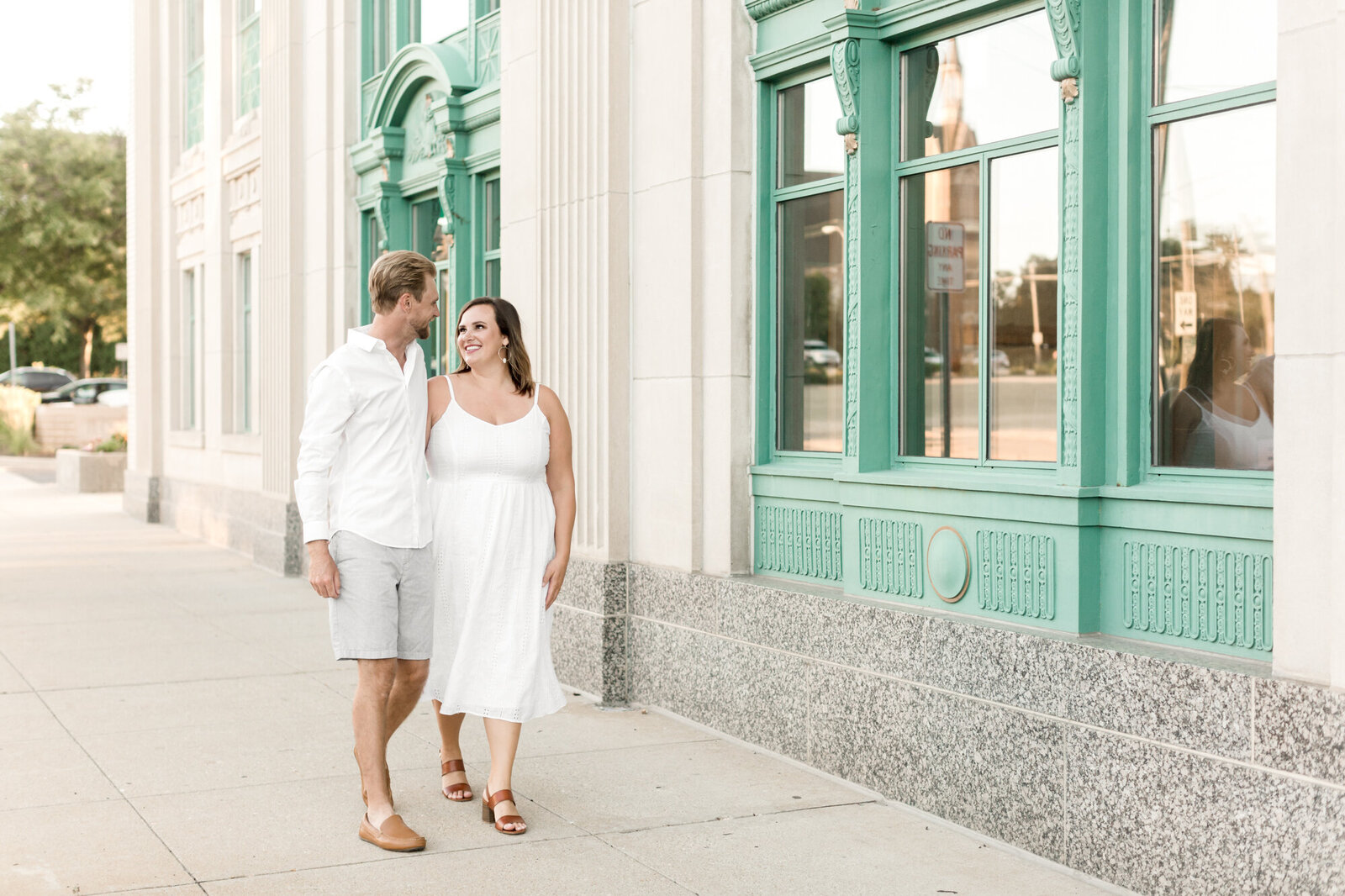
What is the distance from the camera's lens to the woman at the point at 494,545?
227 inches

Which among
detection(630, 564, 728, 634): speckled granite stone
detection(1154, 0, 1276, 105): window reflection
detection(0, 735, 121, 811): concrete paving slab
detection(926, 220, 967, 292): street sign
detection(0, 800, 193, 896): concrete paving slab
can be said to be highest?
detection(1154, 0, 1276, 105): window reflection

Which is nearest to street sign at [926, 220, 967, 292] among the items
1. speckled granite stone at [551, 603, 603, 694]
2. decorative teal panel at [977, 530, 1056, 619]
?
decorative teal panel at [977, 530, 1056, 619]

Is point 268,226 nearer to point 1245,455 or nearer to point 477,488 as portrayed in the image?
point 477,488

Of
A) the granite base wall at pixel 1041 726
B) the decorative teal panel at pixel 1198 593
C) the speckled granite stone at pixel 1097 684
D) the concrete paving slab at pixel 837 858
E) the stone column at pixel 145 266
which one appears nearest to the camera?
the granite base wall at pixel 1041 726

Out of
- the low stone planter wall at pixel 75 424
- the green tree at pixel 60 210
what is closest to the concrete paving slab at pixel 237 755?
the low stone planter wall at pixel 75 424

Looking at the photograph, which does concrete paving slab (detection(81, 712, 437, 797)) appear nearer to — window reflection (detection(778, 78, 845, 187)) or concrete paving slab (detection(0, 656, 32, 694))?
concrete paving slab (detection(0, 656, 32, 694))

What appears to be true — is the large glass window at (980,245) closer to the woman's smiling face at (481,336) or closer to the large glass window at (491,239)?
the woman's smiling face at (481,336)

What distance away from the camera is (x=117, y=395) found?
47969 mm

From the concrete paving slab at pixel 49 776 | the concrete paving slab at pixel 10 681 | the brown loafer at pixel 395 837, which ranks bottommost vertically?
the concrete paving slab at pixel 10 681

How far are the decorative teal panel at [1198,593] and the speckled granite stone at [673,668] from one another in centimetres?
263

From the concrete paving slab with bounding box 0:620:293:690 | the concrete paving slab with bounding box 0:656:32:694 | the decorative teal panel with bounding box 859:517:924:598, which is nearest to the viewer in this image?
the decorative teal panel with bounding box 859:517:924:598

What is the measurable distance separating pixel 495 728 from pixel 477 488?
0.96 meters

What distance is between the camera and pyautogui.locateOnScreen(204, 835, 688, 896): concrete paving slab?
16.7 feet

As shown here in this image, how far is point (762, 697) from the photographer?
727cm
